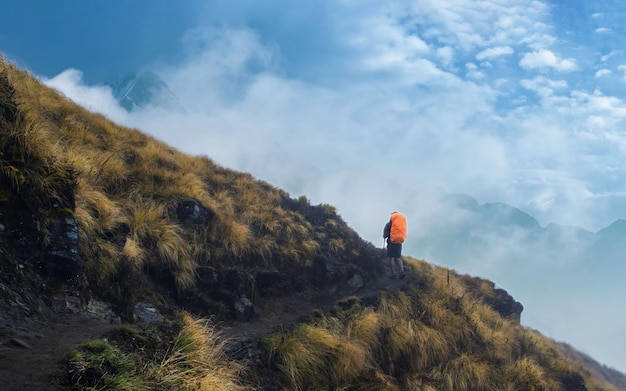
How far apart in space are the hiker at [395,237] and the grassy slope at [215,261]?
103 cm

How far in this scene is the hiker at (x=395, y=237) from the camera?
1606 centimetres

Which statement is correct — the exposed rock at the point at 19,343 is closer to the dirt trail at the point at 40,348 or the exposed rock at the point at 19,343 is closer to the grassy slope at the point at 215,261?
the dirt trail at the point at 40,348

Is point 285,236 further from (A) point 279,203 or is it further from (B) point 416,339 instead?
(B) point 416,339

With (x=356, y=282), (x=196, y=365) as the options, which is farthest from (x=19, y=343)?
(x=356, y=282)

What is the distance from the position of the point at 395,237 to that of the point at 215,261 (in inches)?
292

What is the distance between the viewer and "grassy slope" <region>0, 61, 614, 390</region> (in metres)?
6.70

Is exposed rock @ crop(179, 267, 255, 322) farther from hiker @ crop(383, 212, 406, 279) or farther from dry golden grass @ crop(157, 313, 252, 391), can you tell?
hiker @ crop(383, 212, 406, 279)

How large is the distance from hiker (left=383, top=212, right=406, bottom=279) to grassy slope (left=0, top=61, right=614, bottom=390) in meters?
1.03

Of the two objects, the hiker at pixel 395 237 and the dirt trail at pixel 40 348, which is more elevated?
the hiker at pixel 395 237

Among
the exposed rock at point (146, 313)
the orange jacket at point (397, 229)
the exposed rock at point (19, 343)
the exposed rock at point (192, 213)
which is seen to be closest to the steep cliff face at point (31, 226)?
the exposed rock at point (19, 343)

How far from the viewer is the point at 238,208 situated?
15.0 m

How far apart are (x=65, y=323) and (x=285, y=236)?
359 inches

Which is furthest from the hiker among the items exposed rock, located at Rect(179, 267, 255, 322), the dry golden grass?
the dry golden grass

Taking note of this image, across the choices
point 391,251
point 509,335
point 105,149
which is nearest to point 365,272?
point 391,251
